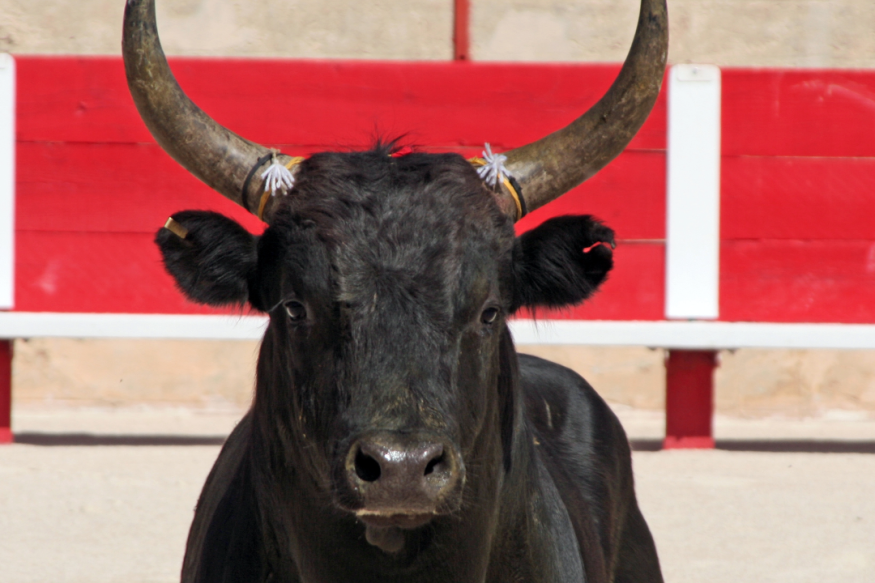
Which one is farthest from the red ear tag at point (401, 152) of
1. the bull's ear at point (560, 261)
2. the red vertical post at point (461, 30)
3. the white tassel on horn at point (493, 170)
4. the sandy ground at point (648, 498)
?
the red vertical post at point (461, 30)

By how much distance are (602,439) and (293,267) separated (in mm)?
1314

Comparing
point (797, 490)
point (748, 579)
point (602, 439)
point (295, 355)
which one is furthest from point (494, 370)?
point (797, 490)

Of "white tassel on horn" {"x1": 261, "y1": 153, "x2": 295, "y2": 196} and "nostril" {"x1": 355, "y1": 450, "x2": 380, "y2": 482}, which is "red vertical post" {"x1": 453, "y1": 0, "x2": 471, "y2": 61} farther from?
"nostril" {"x1": 355, "y1": 450, "x2": 380, "y2": 482}

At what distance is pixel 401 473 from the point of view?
164 cm

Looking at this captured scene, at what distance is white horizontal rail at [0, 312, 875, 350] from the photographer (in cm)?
607

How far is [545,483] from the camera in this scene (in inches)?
95.1

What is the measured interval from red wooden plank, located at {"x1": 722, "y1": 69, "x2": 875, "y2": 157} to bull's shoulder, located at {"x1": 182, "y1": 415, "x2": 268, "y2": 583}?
14.4 feet

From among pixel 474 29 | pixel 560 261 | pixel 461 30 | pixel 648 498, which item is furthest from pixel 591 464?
pixel 474 29

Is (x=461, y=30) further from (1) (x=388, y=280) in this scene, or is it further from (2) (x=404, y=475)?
(2) (x=404, y=475)

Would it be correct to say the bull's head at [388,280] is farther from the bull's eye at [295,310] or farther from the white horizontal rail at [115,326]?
the white horizontal rail at [115,326]

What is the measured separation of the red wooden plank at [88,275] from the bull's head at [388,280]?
4.16 metres

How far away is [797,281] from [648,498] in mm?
1953

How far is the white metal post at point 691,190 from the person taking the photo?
6.16 metres

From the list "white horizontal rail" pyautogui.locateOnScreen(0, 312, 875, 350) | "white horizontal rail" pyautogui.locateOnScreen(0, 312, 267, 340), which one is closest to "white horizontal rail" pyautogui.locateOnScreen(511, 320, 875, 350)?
"white horizontal rail" pyautogui.locateOnScreen(0, 312, 875, 350)
